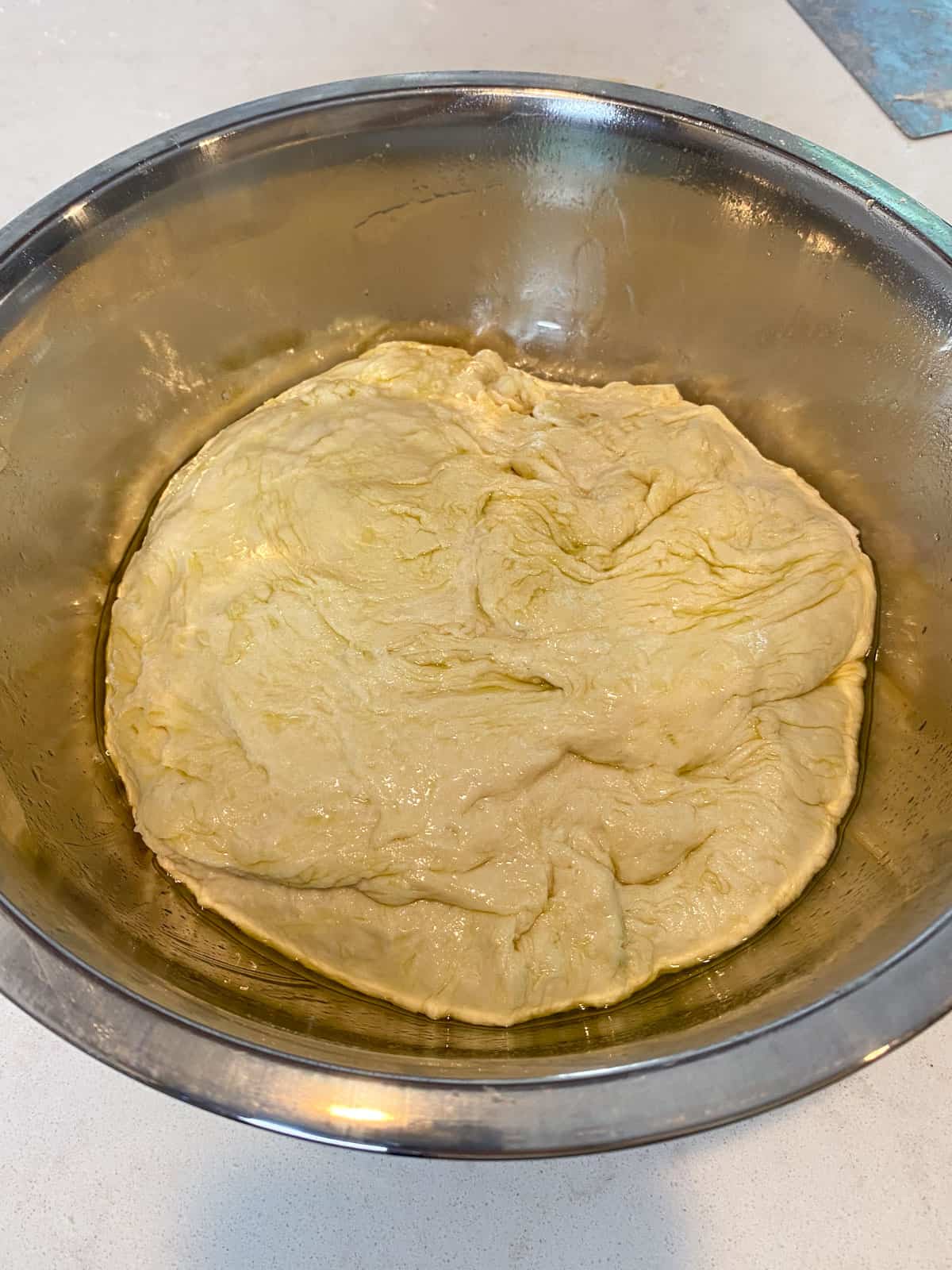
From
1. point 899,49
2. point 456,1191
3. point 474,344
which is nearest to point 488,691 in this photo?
point 456,1191

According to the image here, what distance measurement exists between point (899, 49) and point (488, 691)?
84.3 inches

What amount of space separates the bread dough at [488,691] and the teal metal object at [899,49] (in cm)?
113

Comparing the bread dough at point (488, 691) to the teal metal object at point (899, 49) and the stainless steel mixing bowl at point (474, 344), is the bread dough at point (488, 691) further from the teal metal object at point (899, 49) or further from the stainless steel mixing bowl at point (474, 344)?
the teal metal object at point (899, 49)

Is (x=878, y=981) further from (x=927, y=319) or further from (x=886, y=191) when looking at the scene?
(x=886, y=191)

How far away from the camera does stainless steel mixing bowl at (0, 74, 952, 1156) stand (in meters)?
0.90

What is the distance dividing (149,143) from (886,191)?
1.33 meters

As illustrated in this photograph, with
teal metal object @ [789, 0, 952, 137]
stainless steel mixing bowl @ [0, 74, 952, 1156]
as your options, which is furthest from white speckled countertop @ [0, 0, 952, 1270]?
teal metal object @ [789, 0, 952, 137]

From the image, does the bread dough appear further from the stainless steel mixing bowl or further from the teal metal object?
the teal metal object

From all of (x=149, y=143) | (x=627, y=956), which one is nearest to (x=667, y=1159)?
(x=627, y=956)

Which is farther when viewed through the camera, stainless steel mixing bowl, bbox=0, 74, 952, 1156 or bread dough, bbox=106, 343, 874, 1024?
→ bread dough, bbox=106, 343, 874, 1024

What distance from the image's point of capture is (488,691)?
1.46m

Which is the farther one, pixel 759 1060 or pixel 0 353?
pixel 0 353

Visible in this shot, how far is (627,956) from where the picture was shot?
128 centimetres

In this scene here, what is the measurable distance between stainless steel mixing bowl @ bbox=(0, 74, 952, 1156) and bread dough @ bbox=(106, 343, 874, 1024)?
0.26 feet
